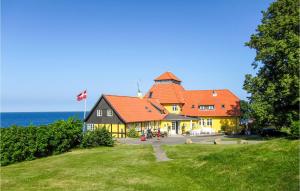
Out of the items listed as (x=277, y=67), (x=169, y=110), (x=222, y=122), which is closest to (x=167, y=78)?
(x=169, y=110)

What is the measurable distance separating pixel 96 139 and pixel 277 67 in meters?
24.6

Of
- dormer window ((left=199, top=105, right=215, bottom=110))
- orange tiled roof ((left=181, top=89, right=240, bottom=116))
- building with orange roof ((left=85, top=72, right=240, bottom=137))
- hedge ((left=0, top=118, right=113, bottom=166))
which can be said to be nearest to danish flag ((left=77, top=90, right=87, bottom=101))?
hedge ((left=0, top=118, right=113, bottom=166))

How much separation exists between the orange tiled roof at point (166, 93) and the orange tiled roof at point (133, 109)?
4.58m

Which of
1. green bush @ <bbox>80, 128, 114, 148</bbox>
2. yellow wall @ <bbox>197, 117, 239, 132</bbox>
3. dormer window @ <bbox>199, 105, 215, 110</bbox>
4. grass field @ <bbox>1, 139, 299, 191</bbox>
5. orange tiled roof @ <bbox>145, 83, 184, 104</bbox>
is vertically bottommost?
grass field @ <bbox>1, 139, 299, 191</bbox>

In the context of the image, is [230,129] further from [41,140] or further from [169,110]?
[41,140]

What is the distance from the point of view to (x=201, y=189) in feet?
64.4

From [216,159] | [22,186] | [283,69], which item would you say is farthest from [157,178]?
[283,69]

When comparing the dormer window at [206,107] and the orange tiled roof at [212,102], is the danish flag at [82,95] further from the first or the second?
the dormer window at [206,107]

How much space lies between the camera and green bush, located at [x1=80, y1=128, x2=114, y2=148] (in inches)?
1757

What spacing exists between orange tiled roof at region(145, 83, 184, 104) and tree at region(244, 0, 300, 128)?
84.6ft

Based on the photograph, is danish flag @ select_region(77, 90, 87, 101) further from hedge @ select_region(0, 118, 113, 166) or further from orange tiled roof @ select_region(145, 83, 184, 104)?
orange tiled roof @ select_region(145, 83, 184, 104)

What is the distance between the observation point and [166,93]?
74.3 meters

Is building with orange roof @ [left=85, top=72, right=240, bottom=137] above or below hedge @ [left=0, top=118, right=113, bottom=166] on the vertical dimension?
above

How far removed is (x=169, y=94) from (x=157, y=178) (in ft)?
169
